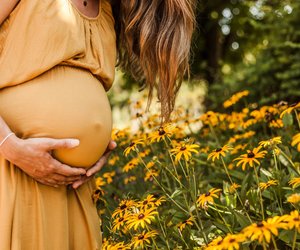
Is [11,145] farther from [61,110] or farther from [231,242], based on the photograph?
[231,242]

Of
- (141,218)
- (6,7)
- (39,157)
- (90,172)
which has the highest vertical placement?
(6,7)

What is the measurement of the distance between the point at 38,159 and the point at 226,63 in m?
5.34

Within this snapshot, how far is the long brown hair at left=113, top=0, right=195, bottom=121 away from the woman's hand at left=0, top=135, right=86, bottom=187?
0.60 m

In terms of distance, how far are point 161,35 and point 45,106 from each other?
2.16 ft

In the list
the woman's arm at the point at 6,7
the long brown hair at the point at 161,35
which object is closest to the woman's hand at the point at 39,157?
the woman's arm at the point at 6,7

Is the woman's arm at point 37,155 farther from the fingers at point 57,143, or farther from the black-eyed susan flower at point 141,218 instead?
the black-eyed susan flower at point 141,218

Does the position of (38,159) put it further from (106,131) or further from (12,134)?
(106,131)

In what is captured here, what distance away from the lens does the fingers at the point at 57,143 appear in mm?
1807

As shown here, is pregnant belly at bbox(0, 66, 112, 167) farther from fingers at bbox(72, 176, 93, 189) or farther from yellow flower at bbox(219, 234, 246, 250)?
yellow flower at bbox(219, 234, 246, 250)

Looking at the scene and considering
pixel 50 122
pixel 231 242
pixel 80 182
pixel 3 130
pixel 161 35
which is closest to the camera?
pixel 231 242

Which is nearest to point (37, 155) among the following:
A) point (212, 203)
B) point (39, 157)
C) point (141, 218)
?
point (39, 157)

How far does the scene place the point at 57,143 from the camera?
1.83m

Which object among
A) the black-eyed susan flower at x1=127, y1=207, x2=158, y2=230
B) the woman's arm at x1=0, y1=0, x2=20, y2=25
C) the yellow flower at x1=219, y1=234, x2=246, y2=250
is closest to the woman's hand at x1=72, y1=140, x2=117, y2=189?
the black-eyed susan flower at x1=127, y1=207, x2=158, y2=230

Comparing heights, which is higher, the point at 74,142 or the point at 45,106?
the point at 45,106
